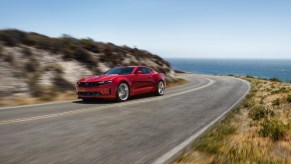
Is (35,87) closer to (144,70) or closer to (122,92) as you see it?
(122,92)

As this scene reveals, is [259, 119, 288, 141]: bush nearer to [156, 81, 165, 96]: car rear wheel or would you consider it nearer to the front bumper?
the front bumper

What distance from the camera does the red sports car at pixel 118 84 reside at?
1248cm

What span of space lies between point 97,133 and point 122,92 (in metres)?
A: 6.51

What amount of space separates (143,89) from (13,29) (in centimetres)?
985

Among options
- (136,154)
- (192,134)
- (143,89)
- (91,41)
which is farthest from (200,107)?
(91,41)

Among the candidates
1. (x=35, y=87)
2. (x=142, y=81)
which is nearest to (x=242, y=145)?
(x=142, y=81)

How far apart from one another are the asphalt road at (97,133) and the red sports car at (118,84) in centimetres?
189

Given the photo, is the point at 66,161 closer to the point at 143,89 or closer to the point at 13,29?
the point at 143,89

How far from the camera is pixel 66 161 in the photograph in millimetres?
4672

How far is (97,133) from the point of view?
671 centimetres

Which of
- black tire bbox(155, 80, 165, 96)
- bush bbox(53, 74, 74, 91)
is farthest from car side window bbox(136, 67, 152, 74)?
bush bbox(53, 74, 74, 91)

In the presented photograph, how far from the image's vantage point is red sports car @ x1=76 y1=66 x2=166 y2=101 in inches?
492

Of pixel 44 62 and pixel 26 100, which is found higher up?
pixel 44 62

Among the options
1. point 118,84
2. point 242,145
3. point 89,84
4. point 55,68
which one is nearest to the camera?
point 242,145
